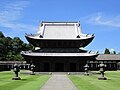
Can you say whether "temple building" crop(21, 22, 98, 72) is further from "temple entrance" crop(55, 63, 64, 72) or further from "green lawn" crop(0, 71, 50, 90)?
"green lawn" crop(0, 71, 50, 90)

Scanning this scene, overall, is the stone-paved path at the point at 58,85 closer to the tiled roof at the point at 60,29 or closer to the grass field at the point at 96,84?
the grass field at the point at 96,84

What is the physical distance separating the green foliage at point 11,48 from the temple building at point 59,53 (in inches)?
1872

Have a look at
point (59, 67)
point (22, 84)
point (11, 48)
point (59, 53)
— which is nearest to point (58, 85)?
point (22, 84)

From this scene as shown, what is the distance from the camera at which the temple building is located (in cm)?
6925

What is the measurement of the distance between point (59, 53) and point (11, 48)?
6862 cm

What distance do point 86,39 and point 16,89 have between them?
49352 millimetres

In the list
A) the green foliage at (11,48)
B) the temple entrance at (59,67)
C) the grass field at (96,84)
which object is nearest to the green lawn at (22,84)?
the grass field at (96,84)

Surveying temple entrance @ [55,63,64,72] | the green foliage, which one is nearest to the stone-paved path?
temple entrance @ [55,63,64,72]

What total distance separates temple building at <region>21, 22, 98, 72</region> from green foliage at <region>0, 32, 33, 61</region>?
156ft

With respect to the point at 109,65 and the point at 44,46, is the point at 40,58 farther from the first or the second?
the point at 109,65

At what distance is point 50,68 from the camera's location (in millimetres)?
70562

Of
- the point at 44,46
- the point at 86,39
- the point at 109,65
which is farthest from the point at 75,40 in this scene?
the point at 109,65

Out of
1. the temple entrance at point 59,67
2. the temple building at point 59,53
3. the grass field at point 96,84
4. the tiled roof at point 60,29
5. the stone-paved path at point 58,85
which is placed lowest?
the grass field at point 96,84

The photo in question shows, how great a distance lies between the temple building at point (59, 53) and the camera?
69250 millimetres
